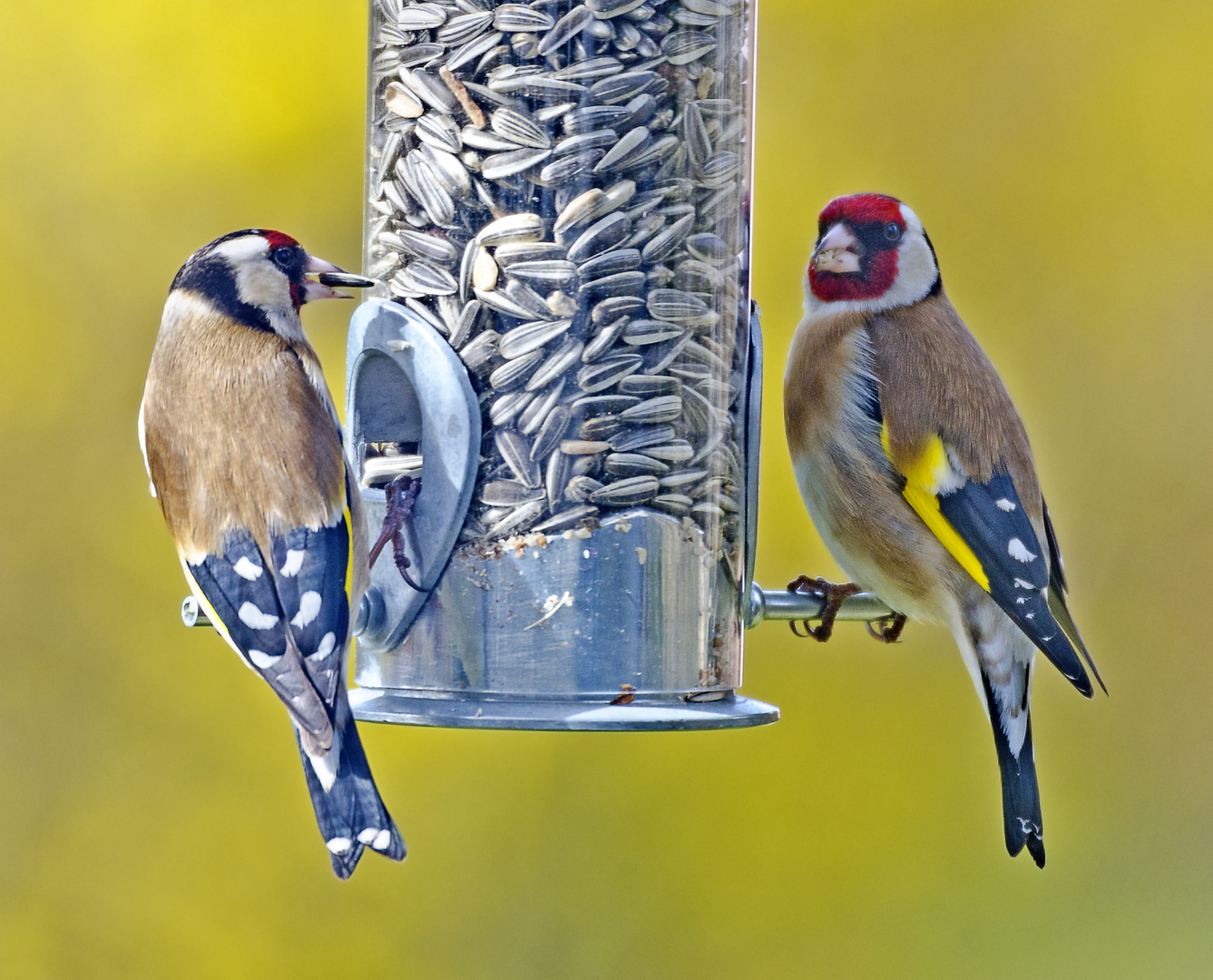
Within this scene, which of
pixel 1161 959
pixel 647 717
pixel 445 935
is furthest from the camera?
pixel 1161 959

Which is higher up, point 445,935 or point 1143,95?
point 1143,95

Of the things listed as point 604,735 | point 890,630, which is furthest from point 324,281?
point 604,735

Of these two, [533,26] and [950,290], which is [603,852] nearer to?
[950,290]

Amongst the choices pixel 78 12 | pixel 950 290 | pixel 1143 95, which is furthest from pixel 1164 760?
pixel 78 12

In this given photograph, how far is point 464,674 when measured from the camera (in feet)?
11.7

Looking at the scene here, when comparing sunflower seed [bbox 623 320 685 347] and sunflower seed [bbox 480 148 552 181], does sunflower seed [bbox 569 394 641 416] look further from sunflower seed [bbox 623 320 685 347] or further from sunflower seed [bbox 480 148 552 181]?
sunflower seed [bbox 480 148 552 181]

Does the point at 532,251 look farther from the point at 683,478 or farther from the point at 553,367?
the point at 683,478

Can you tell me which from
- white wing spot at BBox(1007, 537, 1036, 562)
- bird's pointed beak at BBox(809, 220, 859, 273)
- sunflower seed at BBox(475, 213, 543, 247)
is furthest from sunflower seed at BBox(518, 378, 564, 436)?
white wing spot at BBox(1007, 537, 1036, 562)

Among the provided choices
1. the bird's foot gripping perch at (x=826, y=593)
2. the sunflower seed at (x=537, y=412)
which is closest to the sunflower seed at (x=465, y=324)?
the sunflower seed at (x=537, y=412)

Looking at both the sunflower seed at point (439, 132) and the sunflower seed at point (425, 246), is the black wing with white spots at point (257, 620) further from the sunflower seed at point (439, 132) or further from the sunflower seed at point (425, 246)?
the sunflower seed at point (439, 132)

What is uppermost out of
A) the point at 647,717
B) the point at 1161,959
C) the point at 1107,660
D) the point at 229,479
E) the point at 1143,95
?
the point at 1143,95

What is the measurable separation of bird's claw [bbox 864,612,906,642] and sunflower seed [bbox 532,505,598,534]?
4.58ft

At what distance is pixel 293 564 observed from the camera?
3.49m

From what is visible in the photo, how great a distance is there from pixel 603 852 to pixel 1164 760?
2.55 metres
